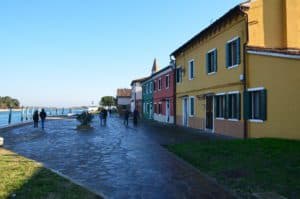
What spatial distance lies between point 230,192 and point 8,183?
4779mm

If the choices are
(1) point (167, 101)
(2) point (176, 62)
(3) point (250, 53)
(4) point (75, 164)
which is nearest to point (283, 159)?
(4) point (75, 164)

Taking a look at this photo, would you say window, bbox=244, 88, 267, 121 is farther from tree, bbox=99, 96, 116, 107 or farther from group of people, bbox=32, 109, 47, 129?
tree, bbox=99, 96, 116, 107

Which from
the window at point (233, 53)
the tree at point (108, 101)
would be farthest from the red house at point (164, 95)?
the tree at point (108, 101)

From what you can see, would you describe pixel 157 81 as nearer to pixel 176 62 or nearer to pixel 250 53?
pixel 176 62

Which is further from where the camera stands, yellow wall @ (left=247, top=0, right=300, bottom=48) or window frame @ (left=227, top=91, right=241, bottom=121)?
window frame @ (left=227, top=91, right=241, bottom=121)

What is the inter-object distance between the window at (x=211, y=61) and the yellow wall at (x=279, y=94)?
18.1 feet

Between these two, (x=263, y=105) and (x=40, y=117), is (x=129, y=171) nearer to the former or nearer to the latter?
(x=263, y=105)

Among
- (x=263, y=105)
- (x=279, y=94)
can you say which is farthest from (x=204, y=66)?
(x=279, y=94)

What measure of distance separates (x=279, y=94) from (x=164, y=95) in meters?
24.9

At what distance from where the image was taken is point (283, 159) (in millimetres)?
10922

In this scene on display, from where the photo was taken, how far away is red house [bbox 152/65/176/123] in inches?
1460

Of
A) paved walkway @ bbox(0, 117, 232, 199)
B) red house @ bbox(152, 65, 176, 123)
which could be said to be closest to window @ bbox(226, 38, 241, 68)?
paved walkway @ bbox(0, 117, 232, 199)

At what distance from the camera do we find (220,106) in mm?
23031

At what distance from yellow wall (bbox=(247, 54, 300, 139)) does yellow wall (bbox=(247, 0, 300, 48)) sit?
1843 mm
